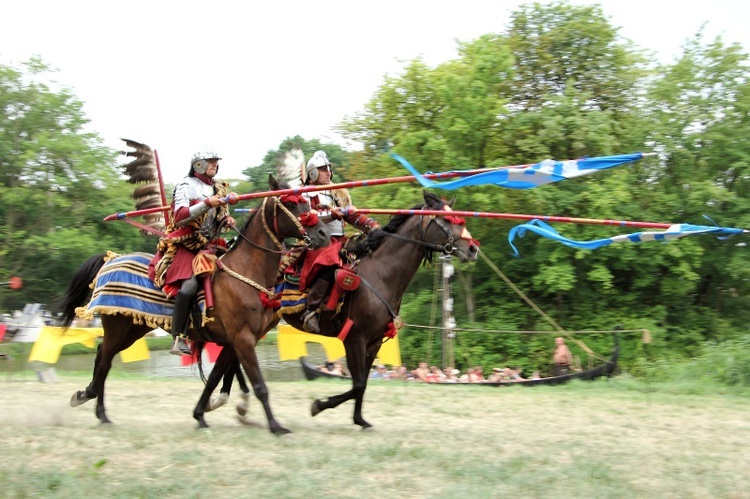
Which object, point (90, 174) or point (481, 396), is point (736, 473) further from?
point (90, 174)

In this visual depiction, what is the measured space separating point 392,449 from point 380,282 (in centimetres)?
221

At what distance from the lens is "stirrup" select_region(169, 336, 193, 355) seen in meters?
8.31

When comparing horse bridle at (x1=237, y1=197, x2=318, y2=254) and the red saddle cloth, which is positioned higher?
horse bridle at (x1=237, y1=197, x2=318, y2=254)

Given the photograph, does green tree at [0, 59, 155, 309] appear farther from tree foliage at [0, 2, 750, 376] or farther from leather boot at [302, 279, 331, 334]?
leather boot at [302, 279, 331, 334]

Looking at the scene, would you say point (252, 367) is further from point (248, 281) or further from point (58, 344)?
point (58, 344)

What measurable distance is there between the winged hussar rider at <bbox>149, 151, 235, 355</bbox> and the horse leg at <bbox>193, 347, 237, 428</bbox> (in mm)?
413

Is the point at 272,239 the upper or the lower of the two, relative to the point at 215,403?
upper

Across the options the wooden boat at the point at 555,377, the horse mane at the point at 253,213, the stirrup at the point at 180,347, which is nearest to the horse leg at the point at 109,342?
the stirrup at the point at 180,347

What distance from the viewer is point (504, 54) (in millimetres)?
21547

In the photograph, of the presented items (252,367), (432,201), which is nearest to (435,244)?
(432,201)

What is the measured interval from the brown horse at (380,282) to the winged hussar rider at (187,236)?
895 mm

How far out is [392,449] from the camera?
6.94 metres

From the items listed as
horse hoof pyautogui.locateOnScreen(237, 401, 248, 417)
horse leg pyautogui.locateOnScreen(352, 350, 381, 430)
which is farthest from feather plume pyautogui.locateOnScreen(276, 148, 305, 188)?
horse hoof pyautogui.locateOnScreen(237, 401, 248, 417)

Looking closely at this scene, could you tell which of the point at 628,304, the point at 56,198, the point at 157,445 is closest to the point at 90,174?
the point at 56,198
